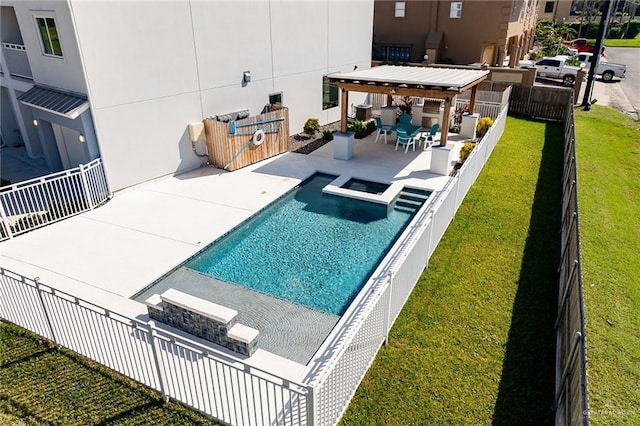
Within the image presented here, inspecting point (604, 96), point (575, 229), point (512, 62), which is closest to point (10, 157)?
point (575, 229)

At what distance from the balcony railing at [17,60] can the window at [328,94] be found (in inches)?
444

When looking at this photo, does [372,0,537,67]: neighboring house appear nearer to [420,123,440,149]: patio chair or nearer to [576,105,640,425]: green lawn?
[576,105,640,425]: green lawn

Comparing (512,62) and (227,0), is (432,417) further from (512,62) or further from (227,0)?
(512,62)

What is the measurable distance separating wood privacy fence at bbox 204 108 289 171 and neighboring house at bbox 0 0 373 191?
0.59 m

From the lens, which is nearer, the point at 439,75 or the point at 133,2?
the point at 133,2

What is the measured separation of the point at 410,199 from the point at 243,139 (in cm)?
599

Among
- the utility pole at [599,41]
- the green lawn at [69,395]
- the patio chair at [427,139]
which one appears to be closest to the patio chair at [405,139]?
the patio chair at [427,139]

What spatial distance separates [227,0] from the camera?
13742 millimetres

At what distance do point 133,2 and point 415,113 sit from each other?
12112mm

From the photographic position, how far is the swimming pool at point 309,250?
832 centimetres

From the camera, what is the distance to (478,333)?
23.0 feet

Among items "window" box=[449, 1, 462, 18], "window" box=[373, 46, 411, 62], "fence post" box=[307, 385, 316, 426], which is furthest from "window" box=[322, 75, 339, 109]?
"window" box=[449, 1, 462, 18]

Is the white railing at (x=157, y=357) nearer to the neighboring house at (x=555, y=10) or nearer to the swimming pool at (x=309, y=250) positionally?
the swimming pool at (x=309, y=250)

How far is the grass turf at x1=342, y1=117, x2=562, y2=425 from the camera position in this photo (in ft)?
18.7
